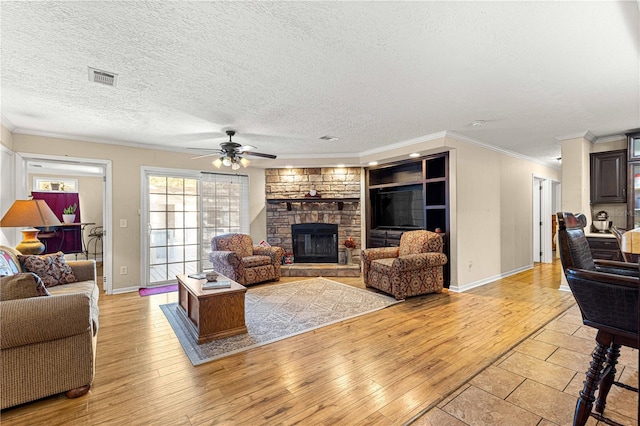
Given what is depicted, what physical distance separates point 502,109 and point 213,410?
4.02 meters

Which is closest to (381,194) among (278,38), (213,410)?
(278,38)

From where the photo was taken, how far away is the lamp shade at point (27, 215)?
320 centimetres

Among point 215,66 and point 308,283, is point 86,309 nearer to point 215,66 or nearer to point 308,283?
point 215,66

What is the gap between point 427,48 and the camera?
208cm

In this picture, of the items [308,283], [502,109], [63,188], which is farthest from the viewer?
[63,188]

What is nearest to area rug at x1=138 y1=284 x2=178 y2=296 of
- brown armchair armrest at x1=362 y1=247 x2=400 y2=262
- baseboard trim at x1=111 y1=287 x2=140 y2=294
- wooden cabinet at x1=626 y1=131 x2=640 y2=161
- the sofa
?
baseboard trim at x1=111 y1=287 x2=140 y2=294

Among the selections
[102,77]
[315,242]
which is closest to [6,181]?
[102,77]

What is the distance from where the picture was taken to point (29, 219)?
3.27 meters

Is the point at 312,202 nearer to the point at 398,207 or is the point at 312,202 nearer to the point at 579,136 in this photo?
the point at 398,207

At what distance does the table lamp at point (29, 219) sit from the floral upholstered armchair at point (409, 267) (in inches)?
166

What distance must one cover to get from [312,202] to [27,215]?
4354mm

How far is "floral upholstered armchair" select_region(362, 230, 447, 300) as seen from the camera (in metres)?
3.97

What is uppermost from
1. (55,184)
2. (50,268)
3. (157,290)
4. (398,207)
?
(55,184)

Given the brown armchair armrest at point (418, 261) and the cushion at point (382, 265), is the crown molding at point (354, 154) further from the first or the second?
the cushion at point (382, 265)
